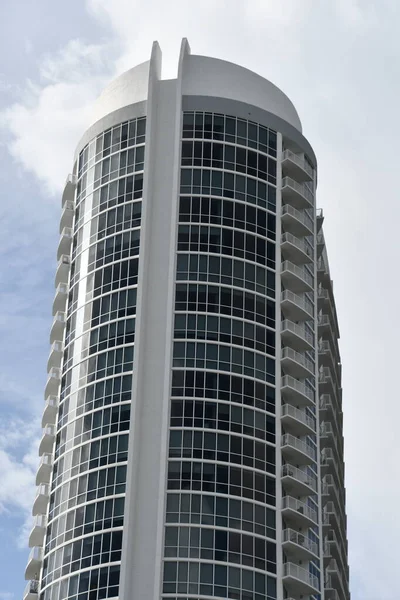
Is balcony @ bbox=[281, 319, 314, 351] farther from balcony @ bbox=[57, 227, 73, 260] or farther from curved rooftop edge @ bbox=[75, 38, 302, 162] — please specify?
balcony @ bbox=[57, 227, 73, 260]

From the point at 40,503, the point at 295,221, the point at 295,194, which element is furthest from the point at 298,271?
the point at 40,503

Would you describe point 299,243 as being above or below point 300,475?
above

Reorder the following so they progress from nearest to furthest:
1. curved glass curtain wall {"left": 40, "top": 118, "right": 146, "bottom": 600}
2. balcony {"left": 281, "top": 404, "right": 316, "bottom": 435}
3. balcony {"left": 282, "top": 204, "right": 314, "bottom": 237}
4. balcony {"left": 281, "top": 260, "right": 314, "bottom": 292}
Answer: curved glass curtain wall {"left": 40, "top": 118, "right": 146, "bottom": 600} → balcony {"left": 281, "top": 404, "right": 316, "bottom": 435} → balcony {"left": 281, "top": 260, "right": 314, "bottom": 292} → balcony {"left": 282, "top": 204, "right": 314, "bottom": 237}

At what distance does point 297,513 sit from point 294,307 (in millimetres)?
20434

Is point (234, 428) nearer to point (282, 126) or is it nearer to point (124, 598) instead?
point (124, 598)

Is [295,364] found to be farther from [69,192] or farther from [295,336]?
[69,192]

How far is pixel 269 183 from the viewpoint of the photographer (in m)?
129

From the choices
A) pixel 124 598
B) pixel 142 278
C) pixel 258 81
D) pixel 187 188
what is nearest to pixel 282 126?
pixel 258 81

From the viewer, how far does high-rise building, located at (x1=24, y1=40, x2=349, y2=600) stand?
11031 cm

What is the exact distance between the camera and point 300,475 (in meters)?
119

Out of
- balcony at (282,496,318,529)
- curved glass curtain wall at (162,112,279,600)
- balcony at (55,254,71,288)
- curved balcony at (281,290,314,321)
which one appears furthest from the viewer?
balcony at (55,254,71,288)

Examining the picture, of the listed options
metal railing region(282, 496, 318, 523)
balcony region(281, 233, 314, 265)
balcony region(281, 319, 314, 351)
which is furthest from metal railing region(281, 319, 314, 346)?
metal railing region(282, 496, 318, 523)

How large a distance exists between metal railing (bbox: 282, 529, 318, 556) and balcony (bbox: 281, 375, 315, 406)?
1254 cm

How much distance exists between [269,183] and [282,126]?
6886 millimetres
